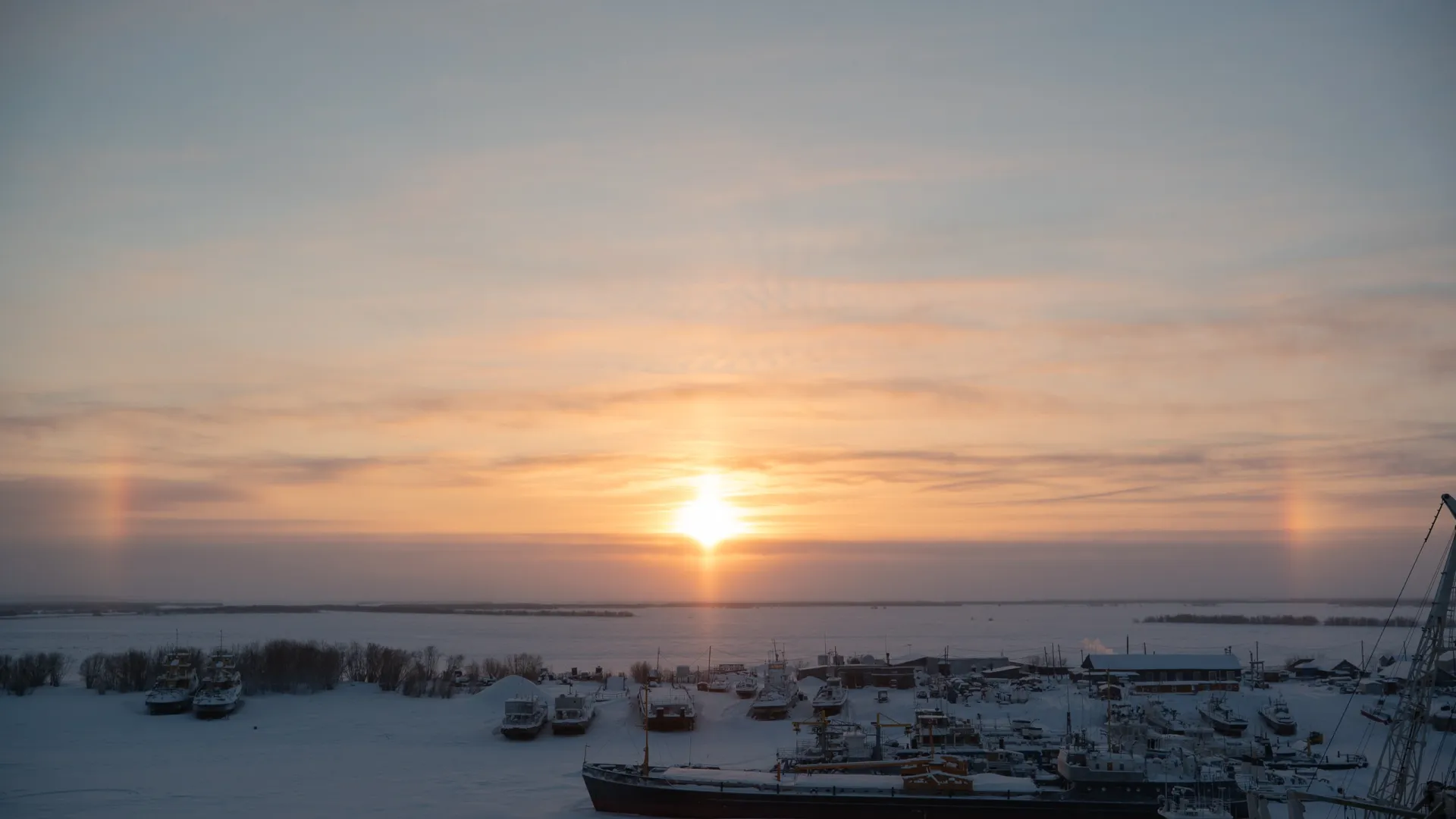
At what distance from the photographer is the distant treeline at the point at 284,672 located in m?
54.7

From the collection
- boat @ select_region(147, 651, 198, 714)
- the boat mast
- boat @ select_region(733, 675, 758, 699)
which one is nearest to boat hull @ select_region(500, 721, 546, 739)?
boat @ select_region(733, 675, 758, 699)

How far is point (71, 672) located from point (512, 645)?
4339 centimetres

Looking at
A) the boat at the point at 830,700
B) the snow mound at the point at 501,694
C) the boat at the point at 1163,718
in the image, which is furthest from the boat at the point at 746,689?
the boat at the point at 1163,718

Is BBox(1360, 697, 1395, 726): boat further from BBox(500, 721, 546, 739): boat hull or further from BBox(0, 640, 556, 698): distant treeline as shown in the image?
BBox(0, 640, 556, 698): distant treeline

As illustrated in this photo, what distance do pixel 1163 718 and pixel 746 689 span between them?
67.7 feet

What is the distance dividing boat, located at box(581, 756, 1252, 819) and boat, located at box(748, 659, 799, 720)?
14261mm

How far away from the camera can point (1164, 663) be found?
5712 centimetres

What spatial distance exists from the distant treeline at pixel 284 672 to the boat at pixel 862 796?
1006 inches

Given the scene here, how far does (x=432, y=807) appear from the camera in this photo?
30281 millimetres

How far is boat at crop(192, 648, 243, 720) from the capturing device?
155ft

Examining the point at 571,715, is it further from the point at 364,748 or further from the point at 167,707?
the point at 167,707

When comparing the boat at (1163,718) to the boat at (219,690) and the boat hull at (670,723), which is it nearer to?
the boat hull at (670,723)

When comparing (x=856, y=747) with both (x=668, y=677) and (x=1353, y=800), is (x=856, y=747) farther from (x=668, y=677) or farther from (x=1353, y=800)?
(x=668, y=677)

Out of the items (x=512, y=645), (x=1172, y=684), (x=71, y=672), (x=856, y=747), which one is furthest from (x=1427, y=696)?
(x=512, y=645)
